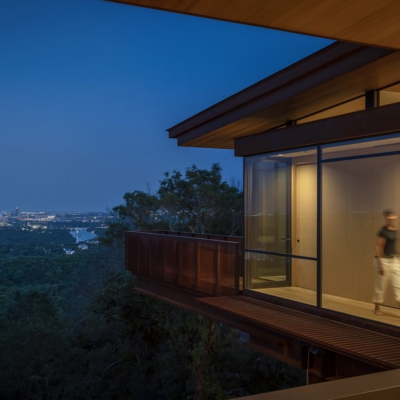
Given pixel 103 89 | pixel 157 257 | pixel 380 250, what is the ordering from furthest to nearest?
pixel 103 89, pixel 157 257, pixel 380 250

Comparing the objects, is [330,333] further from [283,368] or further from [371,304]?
[283,368]

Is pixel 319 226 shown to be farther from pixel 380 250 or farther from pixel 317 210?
pixel 380 250

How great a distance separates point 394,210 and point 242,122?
4406 millimetres

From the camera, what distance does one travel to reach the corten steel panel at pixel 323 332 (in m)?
5.79

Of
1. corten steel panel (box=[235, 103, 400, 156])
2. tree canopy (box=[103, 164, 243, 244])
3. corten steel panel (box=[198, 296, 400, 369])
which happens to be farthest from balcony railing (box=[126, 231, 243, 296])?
tree canopy (box=[103, 164, 243, 244])

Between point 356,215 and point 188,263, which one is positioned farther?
point 188,263

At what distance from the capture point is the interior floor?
7.00 metres

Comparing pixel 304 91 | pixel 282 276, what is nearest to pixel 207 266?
pixel 282 276

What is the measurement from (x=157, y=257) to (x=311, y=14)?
905cm

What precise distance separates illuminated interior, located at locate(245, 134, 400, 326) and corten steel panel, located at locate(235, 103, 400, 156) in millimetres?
150

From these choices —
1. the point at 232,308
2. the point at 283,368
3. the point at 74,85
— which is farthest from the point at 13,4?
the point at 232,308

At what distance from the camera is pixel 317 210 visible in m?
8.04

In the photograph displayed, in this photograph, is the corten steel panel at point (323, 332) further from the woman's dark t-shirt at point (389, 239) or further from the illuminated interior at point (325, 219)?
the woman's dark t-shirt at point (389, 239)

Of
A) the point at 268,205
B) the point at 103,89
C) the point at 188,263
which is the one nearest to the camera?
the point at 268,205
